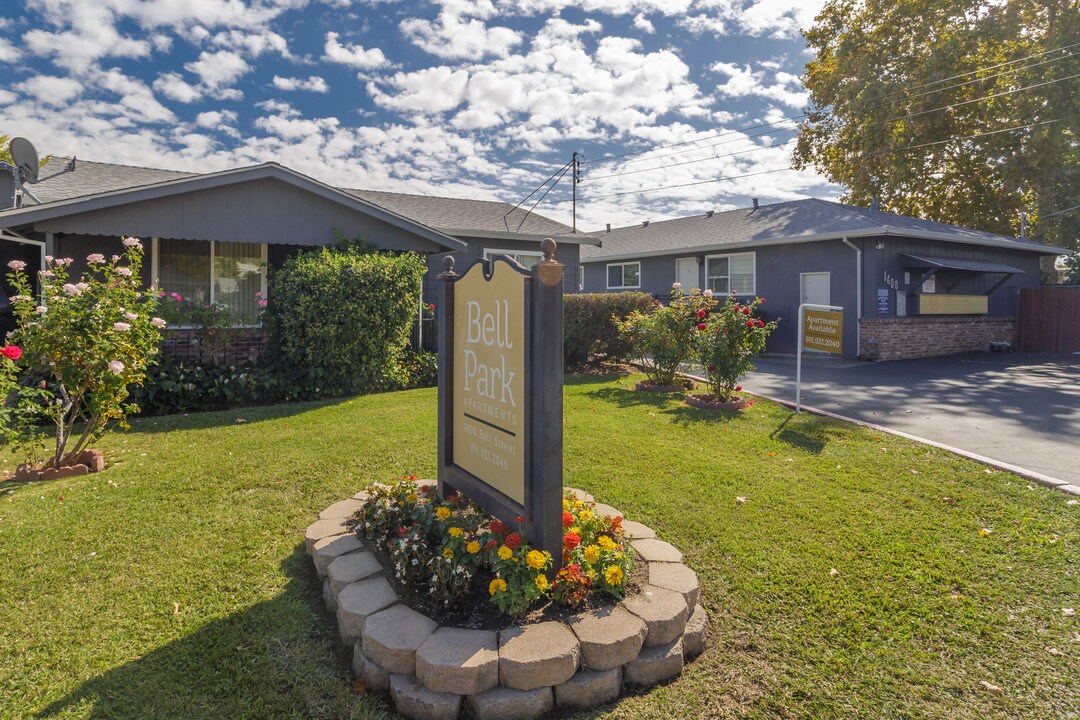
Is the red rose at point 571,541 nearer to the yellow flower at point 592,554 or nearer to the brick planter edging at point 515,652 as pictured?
the yellow flower at point 592,554

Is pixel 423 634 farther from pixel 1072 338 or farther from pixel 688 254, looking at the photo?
pixel 1072 338

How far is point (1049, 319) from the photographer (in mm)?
17203

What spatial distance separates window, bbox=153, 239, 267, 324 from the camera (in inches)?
365

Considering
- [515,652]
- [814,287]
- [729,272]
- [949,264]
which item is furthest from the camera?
[729,272]

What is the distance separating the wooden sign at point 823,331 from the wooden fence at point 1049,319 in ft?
48.2

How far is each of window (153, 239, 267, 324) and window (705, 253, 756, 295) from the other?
12.4m

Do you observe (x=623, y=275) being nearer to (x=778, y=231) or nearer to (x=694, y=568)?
(x=778, y=231)

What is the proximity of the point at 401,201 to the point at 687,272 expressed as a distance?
30.4 feet

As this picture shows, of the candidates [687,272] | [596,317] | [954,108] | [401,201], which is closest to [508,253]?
[401,201]

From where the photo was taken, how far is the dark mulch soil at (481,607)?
2.50 metres

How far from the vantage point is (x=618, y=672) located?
2.32 meters

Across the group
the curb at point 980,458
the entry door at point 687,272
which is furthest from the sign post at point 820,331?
the entry door at point 687,272

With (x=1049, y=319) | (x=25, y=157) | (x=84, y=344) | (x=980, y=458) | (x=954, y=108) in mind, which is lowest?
(x=980, y=458)

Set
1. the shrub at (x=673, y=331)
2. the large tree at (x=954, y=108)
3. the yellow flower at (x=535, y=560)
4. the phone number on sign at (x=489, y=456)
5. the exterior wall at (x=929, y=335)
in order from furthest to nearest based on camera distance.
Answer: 1. the large tree at (x=954, y=108)
2. the exterior wall at (x=929, y=335)
3. the shrub at (x=673, y=331)
4. the phone number on sign at (x=489, y=456)
5. the yellow flower at (x=535, y=560)
